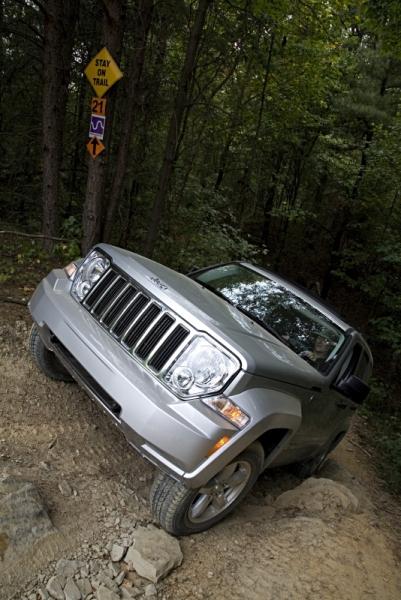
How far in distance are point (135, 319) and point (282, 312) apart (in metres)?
1.65

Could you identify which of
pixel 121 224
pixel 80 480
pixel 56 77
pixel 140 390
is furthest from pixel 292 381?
pixel 121 224

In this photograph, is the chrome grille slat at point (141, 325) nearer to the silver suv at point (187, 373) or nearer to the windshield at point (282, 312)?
the silver suv at point (187, 373)

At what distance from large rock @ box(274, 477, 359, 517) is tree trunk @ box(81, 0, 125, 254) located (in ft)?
14.6

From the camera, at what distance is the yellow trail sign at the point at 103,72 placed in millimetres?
5508

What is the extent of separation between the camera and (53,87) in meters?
6.57

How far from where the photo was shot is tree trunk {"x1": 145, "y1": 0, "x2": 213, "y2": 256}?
7402 millimetres

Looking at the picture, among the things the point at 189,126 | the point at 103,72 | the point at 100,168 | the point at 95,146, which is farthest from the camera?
the point at 189,126

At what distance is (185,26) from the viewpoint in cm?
842

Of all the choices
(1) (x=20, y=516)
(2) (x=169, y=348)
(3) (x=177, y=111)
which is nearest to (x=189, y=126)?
(3) (x=177, y=111)

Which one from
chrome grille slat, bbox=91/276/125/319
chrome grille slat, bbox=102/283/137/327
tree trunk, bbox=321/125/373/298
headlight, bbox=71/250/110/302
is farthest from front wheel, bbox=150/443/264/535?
tree trunk, bbox=321/125/373/298

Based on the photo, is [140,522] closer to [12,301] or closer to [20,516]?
[20,516]

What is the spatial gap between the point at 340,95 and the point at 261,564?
17.1m

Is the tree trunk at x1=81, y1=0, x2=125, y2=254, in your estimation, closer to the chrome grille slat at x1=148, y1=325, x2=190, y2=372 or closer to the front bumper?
the front bumper

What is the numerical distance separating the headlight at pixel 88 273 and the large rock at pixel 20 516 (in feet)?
4.64
